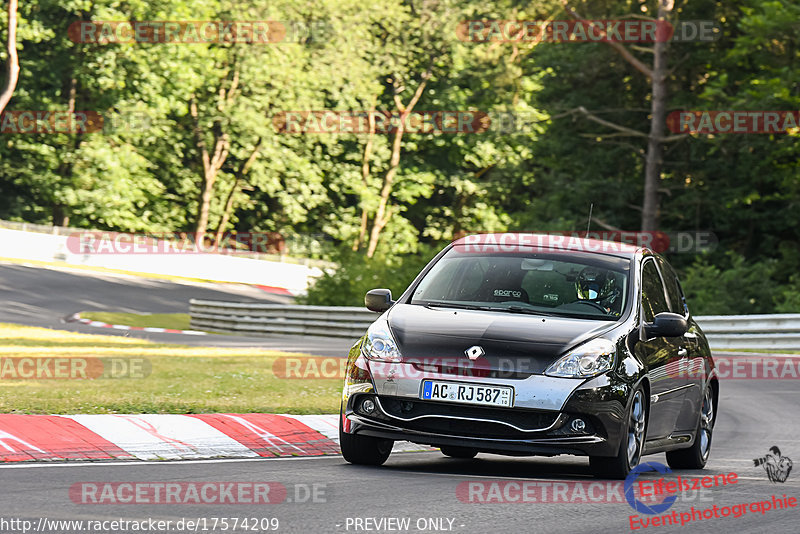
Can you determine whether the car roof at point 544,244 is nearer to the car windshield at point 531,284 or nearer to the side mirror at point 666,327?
the car windshield at point 531,284

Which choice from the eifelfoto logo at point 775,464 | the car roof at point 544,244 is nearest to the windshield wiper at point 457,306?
the car roof at point 544,244

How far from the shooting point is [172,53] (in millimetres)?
58031

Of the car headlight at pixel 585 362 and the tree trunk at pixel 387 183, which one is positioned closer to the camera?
the car headlight at pixel 585 362

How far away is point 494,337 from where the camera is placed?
828 cm

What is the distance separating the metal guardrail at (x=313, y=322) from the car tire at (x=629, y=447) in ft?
56.0

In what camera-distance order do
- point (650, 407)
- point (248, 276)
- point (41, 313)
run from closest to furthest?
point (650, 407), point (41, 313), point (248, 276)

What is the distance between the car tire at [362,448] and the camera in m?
8.76

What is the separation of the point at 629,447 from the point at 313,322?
24.0 meters

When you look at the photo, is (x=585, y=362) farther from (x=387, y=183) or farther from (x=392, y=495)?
(x=387, y=183)

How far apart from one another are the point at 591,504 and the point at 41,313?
28030 mm

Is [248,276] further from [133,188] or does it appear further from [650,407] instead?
[650,407]

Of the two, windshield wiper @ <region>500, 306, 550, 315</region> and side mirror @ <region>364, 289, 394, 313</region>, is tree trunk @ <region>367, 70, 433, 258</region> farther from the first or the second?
windshield wiper @ <region>500, 306, 550, 315</region>

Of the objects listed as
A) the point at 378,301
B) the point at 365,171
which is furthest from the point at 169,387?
the point at 365,171

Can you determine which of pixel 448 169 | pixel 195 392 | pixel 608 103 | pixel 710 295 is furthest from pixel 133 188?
pixel 195 392
